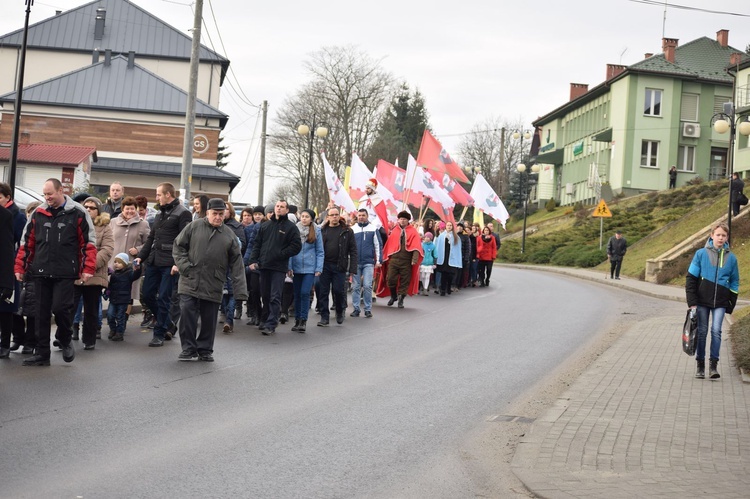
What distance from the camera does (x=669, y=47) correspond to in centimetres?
7200

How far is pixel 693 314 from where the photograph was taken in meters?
12.3

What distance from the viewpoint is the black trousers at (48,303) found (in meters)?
11.0

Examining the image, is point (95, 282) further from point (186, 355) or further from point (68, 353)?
point (186, 355)

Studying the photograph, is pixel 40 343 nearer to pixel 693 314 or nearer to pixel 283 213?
pixel 283 213

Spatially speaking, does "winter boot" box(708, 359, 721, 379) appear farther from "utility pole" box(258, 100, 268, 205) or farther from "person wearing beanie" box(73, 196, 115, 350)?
"utility pole" box(258, 100, 268, 205)

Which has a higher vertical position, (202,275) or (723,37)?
(723,37)

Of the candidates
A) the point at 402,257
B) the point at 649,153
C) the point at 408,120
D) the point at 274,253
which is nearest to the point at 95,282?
the point at 274,253

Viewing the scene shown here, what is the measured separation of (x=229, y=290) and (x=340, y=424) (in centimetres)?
775

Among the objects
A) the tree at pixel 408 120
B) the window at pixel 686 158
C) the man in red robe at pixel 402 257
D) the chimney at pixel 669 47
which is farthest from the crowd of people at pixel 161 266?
the tree at pixel 408 120

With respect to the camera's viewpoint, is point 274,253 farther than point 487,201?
No

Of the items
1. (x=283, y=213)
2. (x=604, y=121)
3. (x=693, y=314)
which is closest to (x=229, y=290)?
(x=283, y=213)

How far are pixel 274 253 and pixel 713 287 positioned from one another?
20.8 feet

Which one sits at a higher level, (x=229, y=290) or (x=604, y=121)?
(x=604, y=121)

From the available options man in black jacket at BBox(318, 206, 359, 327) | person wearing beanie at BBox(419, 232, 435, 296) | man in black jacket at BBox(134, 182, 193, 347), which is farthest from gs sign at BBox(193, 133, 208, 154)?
man in black jacket at BBox(134, 182, 193, 347)
